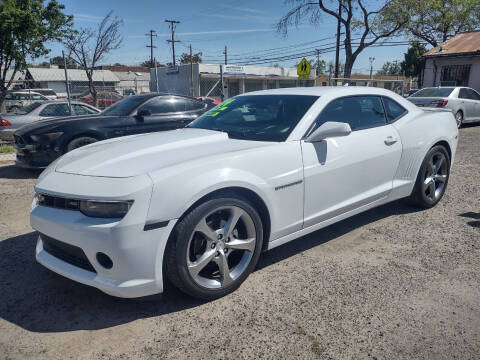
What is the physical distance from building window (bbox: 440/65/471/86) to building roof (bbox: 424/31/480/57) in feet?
3.19

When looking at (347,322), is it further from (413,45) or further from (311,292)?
(413,45)

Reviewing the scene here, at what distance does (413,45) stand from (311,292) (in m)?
46.3

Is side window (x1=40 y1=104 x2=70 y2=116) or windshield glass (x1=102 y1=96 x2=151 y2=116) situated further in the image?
side window (x1=40 y1=104 x2=70 y2=116)

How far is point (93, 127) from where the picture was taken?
651 cm

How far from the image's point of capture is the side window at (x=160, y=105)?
284 inches

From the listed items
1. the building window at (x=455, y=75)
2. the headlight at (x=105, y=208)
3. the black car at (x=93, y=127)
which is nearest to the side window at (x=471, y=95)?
the building window at (x=455, y=75)

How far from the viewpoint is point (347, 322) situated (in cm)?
238

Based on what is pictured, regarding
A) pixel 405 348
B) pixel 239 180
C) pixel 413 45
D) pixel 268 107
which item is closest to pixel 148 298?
pixel 239 180

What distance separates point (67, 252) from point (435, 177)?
4.11 m

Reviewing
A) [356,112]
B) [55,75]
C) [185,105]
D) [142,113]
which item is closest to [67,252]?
[356,112]

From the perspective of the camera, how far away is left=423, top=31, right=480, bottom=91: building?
21575 mm

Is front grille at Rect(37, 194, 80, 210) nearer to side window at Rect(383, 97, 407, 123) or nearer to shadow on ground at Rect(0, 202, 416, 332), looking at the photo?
shadow on ground at Rect(0, 202, 416, 332)

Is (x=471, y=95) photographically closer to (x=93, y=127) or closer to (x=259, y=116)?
(x=259, y=116)

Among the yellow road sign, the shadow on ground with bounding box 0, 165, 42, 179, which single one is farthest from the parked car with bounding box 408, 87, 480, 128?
the shadow on ground with bounding box 0, 165, 42, 179
